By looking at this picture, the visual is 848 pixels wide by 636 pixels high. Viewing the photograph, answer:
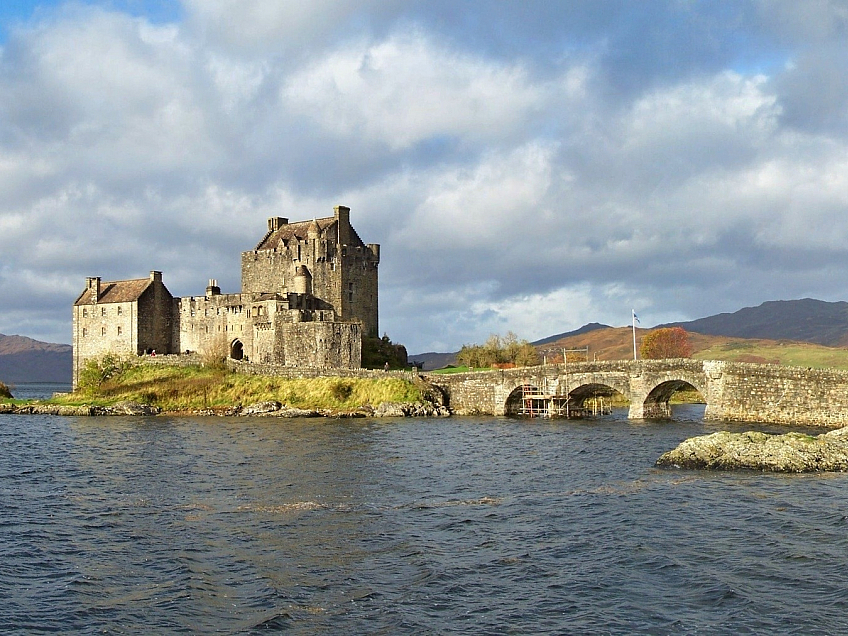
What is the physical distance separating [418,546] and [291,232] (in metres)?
67.9

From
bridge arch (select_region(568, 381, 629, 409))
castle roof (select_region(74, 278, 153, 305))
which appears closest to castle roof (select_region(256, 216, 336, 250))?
castle roof (select_region(74, 278, 153, 305))

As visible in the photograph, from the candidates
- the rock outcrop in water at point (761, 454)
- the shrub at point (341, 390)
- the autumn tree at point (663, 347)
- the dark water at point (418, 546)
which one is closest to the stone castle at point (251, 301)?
the shrub at point (341, 390)

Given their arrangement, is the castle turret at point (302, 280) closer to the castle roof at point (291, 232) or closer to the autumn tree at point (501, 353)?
the castle roof at point (291, 232)

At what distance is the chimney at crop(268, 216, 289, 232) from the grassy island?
19624 millimetres

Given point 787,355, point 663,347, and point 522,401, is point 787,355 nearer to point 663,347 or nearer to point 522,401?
point 663,347

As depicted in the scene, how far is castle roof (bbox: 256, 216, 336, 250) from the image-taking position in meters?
85.0

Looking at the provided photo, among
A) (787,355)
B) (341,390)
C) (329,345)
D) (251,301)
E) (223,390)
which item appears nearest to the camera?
(341,390)

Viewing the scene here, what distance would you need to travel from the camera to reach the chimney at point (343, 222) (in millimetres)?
84438

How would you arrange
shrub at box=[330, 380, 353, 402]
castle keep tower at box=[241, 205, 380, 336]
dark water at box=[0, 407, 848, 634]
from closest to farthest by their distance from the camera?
1. dark water at box=[0, 407, 848, 634]
2. shrub at box=[330, 380, 353, 402]
3. castle keep tower at box=[241, 205, 380, 336]

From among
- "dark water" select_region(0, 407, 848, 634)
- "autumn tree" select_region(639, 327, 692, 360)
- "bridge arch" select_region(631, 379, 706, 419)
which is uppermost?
"autumn tree" select_region(639, 327, 692, 360)

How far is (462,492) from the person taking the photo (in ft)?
102

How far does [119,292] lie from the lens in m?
88.2

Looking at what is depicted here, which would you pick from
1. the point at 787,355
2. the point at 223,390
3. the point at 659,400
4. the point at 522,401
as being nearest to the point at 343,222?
the point at 223,390

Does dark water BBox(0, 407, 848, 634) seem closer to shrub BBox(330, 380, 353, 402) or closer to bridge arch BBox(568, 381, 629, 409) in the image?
bridge arch BBox(568, 381, 629, 409)
